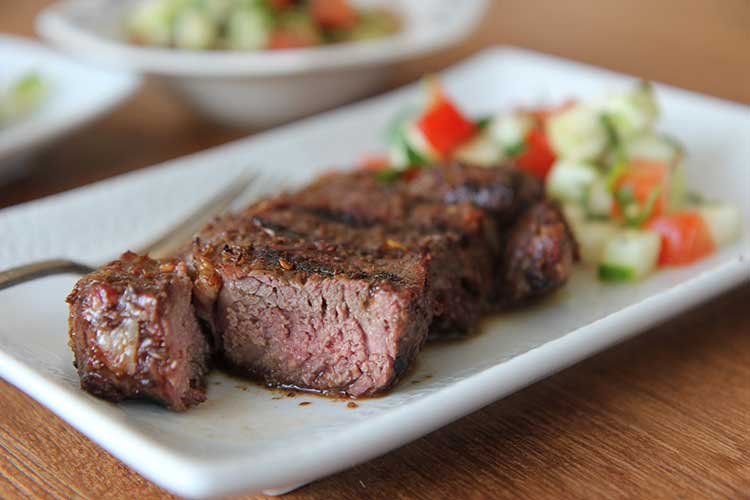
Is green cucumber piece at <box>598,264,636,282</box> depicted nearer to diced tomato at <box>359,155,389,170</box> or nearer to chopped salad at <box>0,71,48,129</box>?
diced tomato at <box>359,155,389,170</box>

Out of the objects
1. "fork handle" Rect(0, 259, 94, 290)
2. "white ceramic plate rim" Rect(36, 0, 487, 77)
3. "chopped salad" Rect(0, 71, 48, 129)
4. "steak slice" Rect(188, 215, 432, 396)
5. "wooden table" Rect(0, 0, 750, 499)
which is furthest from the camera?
"chopped salad" Rect(0, 71, 48, 129)

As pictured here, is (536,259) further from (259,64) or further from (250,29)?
(250,29)

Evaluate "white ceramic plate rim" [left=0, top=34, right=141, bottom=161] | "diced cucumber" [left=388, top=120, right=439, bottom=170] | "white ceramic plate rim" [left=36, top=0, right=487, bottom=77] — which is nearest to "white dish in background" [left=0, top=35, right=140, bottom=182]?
"white ceramic plate rim" [left=0, top=34, right=141, bottom=161]

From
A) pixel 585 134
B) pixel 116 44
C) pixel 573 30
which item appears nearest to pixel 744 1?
pixel 573 30

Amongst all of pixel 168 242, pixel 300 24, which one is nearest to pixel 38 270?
pixel 168 242

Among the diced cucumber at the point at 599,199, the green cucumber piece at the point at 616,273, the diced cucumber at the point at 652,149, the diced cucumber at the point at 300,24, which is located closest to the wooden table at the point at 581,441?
the green cucumber piece at the point at 616,273

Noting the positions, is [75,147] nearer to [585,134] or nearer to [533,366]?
[585,134]
